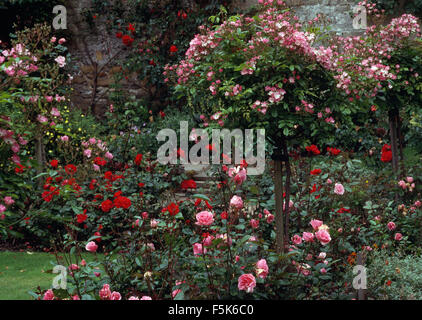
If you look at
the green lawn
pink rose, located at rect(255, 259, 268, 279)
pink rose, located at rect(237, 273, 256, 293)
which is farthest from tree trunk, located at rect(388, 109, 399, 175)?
the green lawn

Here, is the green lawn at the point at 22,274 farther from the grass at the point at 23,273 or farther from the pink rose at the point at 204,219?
the pink rose at the point at 204,219

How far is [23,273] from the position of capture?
405 centimetres

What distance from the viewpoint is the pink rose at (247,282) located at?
2160 millimetres

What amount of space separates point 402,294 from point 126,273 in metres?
1.70

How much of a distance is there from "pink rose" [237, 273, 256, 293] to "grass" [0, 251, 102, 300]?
5.62 feet

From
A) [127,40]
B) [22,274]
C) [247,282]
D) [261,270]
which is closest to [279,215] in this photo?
[261,270]

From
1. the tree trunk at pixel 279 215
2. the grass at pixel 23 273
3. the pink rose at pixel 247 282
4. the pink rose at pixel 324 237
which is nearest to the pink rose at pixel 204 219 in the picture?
the pink rose at pixel 247 282

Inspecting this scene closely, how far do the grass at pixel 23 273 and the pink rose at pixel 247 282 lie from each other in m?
1.71

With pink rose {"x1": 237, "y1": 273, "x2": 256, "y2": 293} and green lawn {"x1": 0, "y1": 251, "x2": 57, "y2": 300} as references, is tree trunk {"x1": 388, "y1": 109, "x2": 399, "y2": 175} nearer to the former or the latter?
pink rose {"x1": 237, "y1": 273, "x2": 256, "y2": 293}

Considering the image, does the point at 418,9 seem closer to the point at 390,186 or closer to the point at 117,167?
the point at 390,186

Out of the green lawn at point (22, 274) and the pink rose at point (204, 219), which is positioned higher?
the pink rose at point (204, 219)

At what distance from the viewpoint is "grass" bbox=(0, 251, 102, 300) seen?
3516 mm

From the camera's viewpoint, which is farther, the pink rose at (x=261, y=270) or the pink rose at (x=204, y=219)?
the pink rose at (x=261, y=270)

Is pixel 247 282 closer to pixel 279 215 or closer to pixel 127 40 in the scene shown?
pixel 279 215
